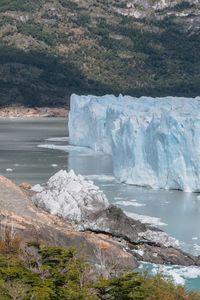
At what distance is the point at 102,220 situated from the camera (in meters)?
19.5

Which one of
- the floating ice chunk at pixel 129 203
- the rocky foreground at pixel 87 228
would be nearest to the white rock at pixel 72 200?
the rocky foreground at pixel 87 228

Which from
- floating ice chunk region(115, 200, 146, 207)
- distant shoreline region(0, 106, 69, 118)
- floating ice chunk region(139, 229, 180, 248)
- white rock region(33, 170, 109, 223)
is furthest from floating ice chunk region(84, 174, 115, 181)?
distant shoreline region(0, 106, 69, 118)

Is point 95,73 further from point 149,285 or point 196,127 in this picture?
point 149,285

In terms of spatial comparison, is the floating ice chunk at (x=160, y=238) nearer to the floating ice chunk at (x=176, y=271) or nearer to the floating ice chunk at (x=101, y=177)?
the floating ice chunk at (x=176, y=271)

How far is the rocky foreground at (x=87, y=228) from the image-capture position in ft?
57.3

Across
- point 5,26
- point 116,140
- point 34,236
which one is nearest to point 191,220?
point 34,236

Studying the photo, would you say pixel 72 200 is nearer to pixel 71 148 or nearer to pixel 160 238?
pixel 160 238

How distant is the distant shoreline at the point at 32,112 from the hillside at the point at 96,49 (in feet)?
6.28

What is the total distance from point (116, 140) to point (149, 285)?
21.0 metres

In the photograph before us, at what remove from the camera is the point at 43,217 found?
62.2ft

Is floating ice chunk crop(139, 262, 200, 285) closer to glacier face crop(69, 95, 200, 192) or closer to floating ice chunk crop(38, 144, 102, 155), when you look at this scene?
glacier face crop(69, 95, 200, 192)

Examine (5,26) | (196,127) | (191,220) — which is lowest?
(191,220)

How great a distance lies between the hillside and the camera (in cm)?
10550

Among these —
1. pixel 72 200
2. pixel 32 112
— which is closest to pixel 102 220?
pixel 72 200
